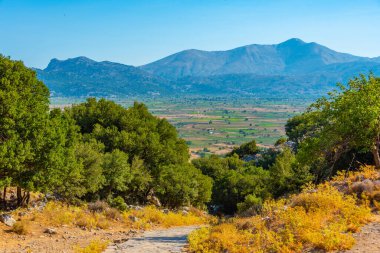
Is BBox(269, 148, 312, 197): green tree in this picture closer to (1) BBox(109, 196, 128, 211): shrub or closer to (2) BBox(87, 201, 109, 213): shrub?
(1) BBox(109, 196, 128, 211): shrub

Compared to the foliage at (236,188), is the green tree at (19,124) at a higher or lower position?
higher

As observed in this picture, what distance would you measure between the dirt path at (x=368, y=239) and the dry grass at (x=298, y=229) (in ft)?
0.93

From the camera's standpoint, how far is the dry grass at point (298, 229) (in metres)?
15.5

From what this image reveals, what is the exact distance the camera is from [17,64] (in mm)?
26828

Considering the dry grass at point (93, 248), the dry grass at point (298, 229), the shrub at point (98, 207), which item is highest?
the dry grass at point (298, 229)

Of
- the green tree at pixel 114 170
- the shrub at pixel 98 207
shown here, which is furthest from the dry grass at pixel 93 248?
the green tree at pixel 114 170

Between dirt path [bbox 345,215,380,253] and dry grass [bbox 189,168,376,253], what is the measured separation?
0.28 m

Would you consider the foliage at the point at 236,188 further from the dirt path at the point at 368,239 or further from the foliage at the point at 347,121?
the dirt path at the point at 368,239

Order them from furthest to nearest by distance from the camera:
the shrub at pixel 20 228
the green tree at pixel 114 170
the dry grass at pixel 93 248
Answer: the green tree at pixel 114 170
the shrub at pixel 20 228
the dry grass at pixel 93 248

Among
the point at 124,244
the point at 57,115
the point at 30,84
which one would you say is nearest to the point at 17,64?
the point at 30,84

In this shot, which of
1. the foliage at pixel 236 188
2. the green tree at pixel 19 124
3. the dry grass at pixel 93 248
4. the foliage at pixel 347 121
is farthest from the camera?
the foliage at pixel 236 188

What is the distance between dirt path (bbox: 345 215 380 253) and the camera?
1417 centimetres

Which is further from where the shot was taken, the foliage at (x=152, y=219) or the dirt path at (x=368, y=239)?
the foliage at (x=152, y=219)

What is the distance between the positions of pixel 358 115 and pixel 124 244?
1552 centimetres
